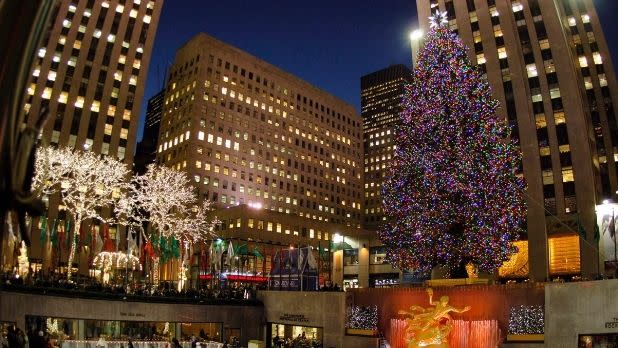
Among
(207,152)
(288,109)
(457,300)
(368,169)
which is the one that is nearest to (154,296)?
(457,300)

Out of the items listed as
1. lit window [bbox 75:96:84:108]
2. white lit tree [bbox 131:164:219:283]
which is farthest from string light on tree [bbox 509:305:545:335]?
lit window [bbox 75:96:84:108]

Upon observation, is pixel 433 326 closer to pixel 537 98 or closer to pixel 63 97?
pixel 537 98

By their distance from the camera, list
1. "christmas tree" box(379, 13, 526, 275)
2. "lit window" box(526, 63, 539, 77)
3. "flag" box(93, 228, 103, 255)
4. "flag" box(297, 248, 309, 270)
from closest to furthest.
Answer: "christmas tree" box(379, 13, 526, 275) < "flag" box(93, 228, 103, 255) < "flag" box(297, 248, 309, 270) < "lit window" box(526, 63, 539, 77)

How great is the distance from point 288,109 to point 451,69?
10214 centimetres

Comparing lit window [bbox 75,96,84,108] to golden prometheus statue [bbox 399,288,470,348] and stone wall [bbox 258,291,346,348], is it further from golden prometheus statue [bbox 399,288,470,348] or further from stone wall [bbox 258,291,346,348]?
golden prometheus statue [bbox 399,288,470,348]

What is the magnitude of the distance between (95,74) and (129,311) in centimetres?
5771

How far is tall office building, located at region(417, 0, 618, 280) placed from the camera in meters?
54.5

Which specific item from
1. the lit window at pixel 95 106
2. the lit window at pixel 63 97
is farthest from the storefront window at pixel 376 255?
the lit window at pixel 63 97

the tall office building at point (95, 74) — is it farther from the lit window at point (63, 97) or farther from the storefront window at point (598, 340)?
the storefront window at point (598, 340)

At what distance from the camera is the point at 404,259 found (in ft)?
119

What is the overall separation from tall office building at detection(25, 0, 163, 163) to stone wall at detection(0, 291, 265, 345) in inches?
1924

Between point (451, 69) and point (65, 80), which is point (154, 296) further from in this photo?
point (65, 80)

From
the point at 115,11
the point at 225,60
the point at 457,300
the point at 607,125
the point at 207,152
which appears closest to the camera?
the point at 457,300

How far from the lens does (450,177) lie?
33750 millimetres
